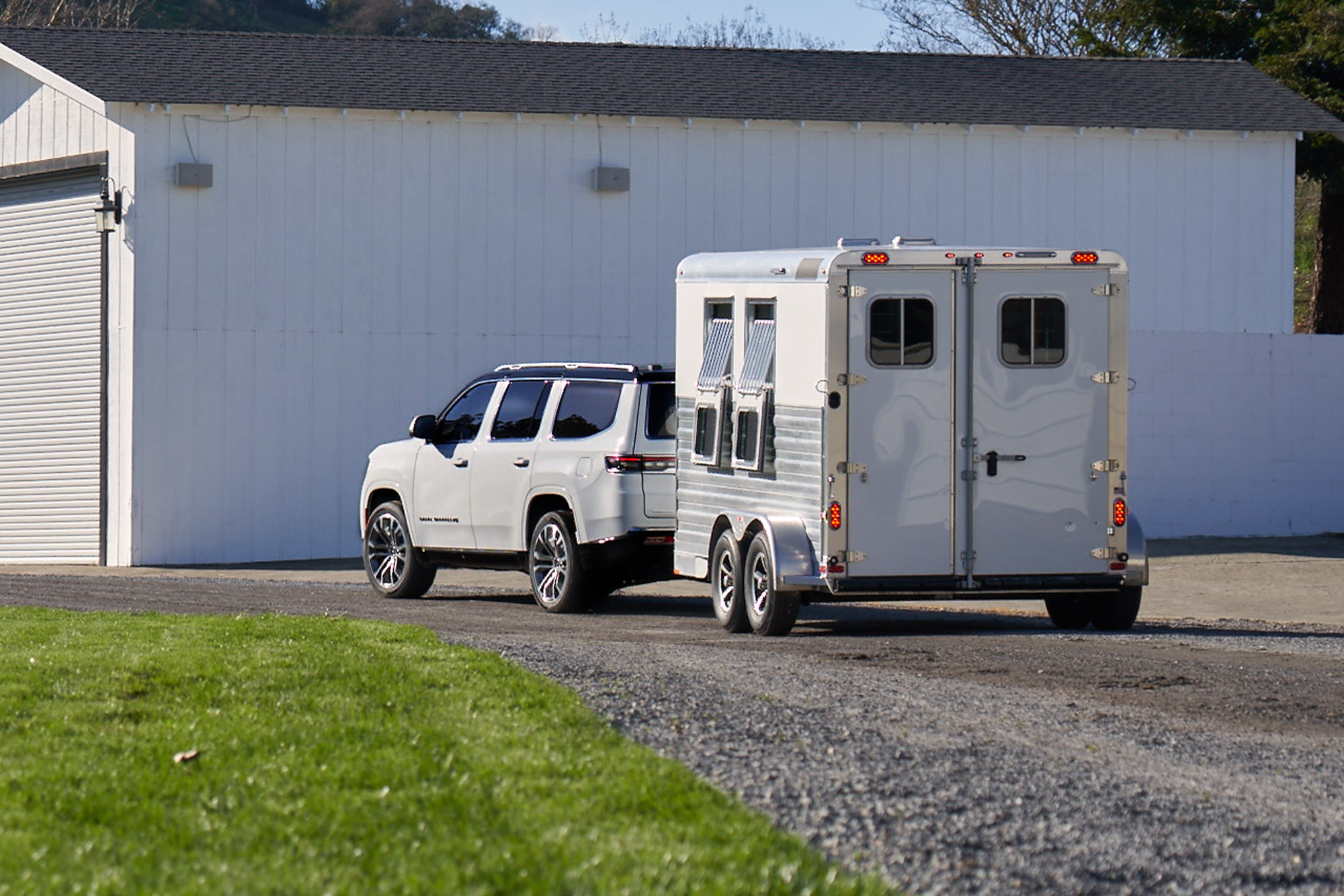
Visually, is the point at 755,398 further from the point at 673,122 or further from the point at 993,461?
the point at 673,122

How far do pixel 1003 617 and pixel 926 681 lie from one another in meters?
5.77

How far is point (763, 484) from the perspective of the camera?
13.4 metres

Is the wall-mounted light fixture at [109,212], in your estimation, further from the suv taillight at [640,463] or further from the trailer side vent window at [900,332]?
the trailer side vent window at [900,332]

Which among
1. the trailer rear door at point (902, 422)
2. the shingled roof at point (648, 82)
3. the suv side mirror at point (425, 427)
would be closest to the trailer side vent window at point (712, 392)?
the trailer rear door at point (902, 422)

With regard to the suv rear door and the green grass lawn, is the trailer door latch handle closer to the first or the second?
the suv rear door

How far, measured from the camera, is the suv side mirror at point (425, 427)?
54.6 ft

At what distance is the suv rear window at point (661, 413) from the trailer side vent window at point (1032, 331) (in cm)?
302

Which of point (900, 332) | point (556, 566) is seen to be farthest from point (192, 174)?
point (900, 332)

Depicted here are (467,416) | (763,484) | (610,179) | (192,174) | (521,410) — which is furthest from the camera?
(610,179)

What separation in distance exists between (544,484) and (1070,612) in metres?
4.19

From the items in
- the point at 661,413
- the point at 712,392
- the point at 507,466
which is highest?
the point at 712,392

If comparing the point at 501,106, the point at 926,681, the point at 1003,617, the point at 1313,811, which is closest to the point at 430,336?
the point at 501,106

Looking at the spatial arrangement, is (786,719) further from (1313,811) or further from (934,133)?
(934,133)

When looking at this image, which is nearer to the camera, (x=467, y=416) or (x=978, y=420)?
(x=978, y=420)
